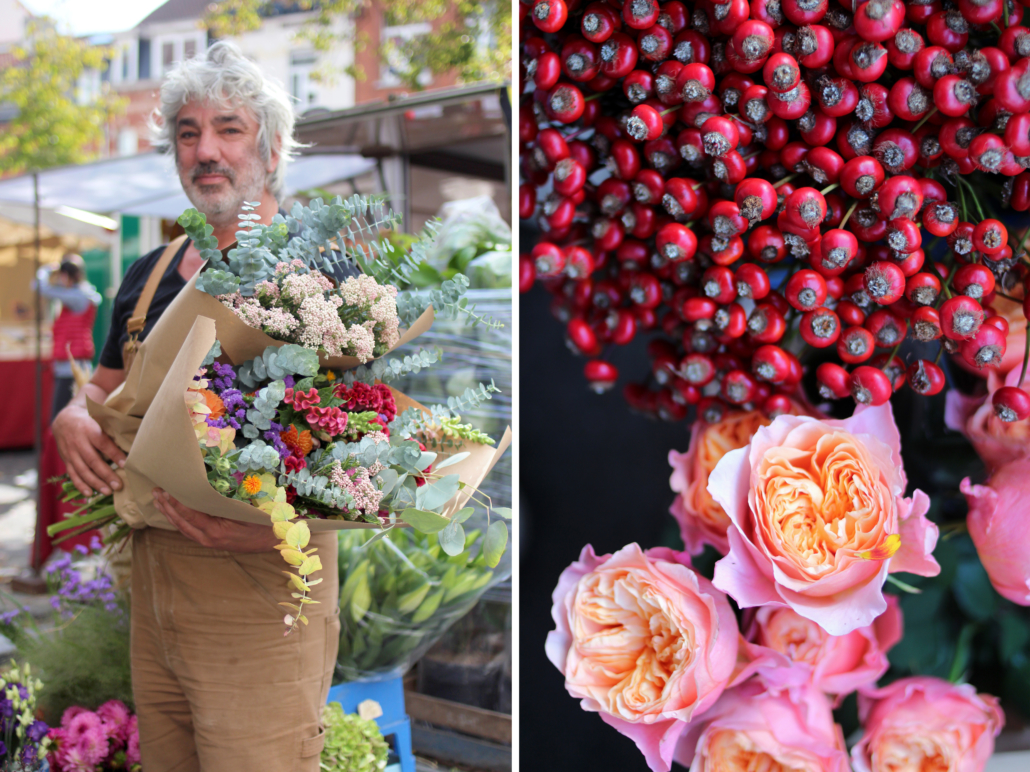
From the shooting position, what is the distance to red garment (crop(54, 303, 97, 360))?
2.75 m

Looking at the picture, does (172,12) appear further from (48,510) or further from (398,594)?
(398,594)

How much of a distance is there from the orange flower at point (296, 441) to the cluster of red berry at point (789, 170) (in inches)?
13.0

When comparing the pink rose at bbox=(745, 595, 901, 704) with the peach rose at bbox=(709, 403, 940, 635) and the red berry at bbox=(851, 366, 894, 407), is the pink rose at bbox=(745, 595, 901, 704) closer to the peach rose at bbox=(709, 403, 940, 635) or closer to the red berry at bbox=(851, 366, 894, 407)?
the peach rose at bbox=(709, 403, 940, 635)

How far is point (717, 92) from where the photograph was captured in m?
0.74

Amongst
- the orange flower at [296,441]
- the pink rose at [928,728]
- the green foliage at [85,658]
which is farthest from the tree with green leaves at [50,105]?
the pink rose at [928,728]

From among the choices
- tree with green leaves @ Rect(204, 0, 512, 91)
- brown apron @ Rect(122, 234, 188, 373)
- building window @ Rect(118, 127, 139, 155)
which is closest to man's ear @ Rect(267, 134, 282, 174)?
brown apron @ Rect(122, 234, 188, 373)

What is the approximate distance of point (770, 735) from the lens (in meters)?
0.76

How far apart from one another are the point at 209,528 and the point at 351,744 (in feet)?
1.86

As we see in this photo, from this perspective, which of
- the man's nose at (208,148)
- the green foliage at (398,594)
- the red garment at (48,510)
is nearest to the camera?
the man's nose at (208,148)

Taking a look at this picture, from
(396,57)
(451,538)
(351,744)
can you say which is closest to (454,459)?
(451,538)

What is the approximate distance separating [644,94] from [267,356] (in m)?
0.51

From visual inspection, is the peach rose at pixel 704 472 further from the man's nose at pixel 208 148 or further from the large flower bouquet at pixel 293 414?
the man's nose at pixel 208 148

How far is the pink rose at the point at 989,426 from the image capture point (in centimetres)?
75

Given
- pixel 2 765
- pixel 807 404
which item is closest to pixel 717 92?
pixel 807 404
